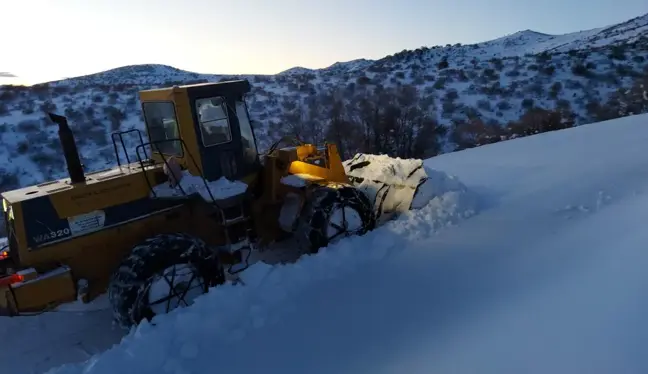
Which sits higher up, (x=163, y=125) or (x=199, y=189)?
(x=163, y=125)

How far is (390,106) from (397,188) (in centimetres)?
1312

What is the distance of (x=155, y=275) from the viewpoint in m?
4.93

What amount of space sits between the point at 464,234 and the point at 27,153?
1881cm

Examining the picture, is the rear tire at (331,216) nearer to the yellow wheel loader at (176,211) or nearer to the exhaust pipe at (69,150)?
the yellow wheel loader at (176,211)

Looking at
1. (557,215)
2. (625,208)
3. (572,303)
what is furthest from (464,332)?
(625,208)

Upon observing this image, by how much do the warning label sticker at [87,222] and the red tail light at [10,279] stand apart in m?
0.63

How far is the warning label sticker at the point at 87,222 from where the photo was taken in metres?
5.21

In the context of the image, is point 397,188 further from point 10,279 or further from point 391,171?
point 10,279

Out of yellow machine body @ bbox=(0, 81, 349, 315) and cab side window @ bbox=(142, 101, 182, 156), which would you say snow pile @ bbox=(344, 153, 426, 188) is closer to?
yellow machine body @ bbox=(0, 81, 349, 315)

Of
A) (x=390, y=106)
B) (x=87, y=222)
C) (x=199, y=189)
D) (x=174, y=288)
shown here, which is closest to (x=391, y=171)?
(x=199, y=189)

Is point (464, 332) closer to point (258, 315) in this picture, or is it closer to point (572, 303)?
point (572, 303)

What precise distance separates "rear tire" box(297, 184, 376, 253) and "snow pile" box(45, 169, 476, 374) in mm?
318

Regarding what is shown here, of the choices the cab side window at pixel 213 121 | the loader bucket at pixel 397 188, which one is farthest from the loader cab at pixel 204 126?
the loader bucket at pixel 397 188

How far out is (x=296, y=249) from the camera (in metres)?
6.84
